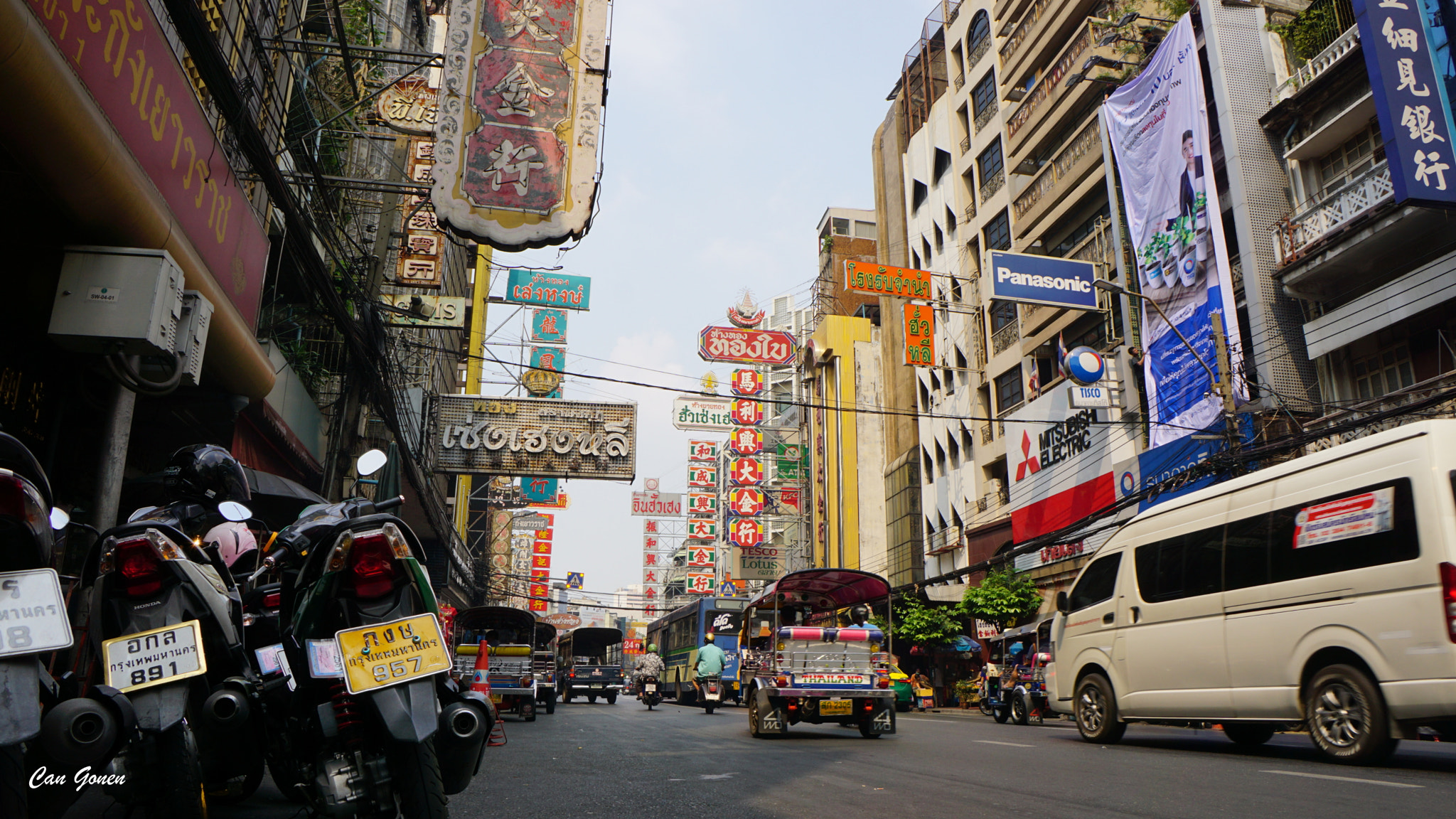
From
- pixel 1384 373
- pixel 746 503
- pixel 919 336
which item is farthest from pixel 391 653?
pixel 746 503

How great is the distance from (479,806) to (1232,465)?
579 inches

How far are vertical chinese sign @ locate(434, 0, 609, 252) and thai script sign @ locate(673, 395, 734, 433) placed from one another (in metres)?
39.1

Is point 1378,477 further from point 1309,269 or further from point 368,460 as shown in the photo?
point 1309,269

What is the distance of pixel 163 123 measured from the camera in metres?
7.84

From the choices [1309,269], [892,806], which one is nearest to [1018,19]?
[1309,269]

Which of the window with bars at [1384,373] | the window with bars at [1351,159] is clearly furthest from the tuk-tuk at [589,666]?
the window with bars at [1351,159]

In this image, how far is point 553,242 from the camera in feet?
46.5

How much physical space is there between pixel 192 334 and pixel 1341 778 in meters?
9.58

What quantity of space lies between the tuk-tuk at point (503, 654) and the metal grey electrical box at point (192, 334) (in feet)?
31.2

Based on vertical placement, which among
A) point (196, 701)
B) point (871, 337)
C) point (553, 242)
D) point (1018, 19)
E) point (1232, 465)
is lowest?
point (196, 701)

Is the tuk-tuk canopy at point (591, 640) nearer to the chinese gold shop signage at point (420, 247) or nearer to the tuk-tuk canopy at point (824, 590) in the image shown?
the chinese gold shop signage at point (420, 247)

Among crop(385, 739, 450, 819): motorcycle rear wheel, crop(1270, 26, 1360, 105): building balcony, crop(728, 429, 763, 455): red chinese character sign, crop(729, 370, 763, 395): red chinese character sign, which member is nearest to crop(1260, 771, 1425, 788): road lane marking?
crop(385, 739, 450, 819): motorcycle rear wheel

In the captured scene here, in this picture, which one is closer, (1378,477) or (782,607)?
(1378,477)

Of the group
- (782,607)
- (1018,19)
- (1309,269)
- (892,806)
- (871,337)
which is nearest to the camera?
(892,806)
